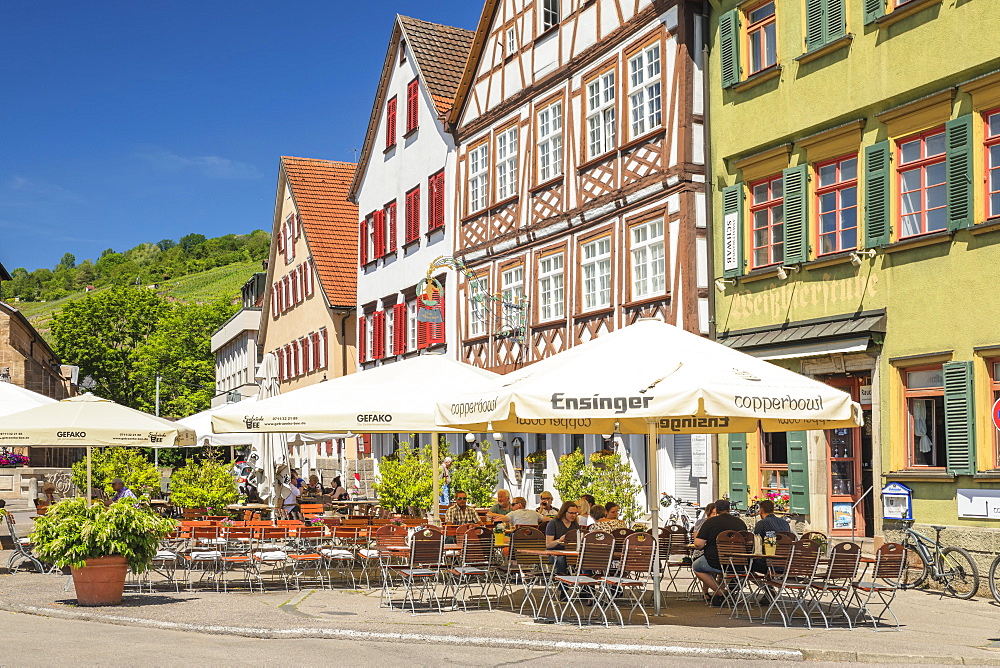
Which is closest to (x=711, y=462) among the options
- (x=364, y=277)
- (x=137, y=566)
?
(x=137, y=566)

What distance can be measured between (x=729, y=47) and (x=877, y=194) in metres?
4.64

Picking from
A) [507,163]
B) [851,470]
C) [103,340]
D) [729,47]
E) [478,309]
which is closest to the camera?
[851,470]

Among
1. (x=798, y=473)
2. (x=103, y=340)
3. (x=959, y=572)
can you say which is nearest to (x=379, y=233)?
(x=798, y=473)

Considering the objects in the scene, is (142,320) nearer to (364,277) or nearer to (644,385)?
(364,277)

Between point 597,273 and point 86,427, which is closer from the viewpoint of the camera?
point 86,427

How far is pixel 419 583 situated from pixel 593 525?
2832 mm

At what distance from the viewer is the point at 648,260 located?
24.0m

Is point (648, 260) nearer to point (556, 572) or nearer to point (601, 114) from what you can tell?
point (601, 114)

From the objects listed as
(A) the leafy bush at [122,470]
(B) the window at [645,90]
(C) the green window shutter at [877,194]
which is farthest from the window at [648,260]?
(A) the leafy bush at [122,470]

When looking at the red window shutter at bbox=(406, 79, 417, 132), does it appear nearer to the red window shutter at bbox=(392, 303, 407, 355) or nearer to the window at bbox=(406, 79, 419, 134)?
the window at bbox=(406, 79, 419, 134)

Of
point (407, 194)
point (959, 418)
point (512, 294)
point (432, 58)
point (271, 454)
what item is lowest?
point (271, 454)

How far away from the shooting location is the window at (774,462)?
20891 mm

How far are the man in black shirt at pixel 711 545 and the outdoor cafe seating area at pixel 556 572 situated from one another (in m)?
0.23

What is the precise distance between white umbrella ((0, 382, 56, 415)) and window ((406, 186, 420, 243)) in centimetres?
1574
